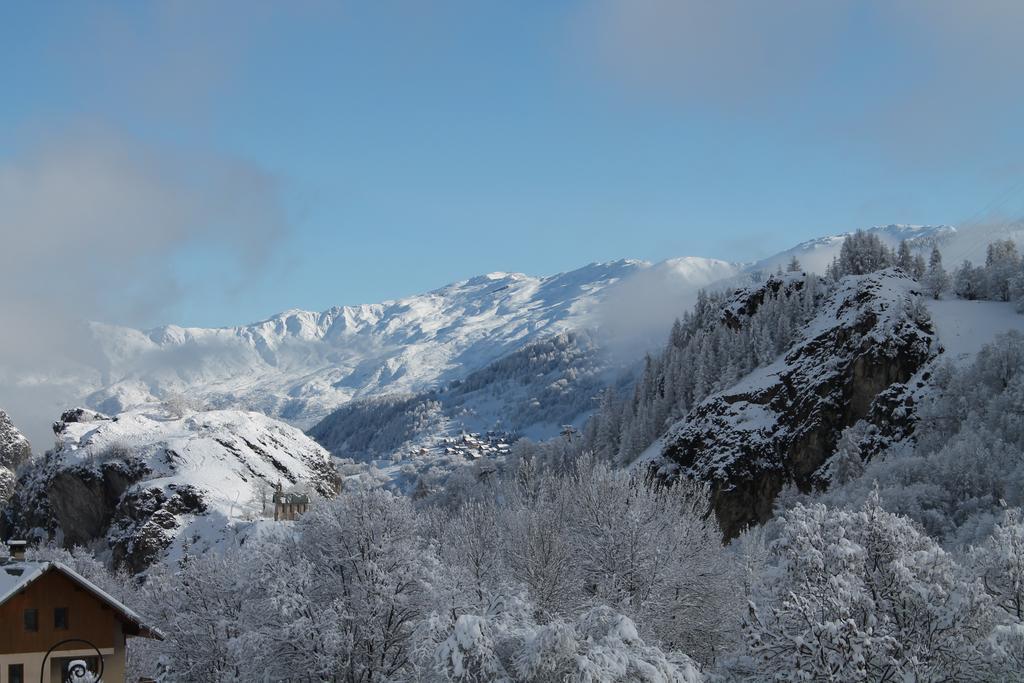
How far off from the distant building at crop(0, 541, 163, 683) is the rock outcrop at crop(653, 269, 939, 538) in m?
115

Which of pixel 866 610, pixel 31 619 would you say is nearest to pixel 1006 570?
pixel 866 610

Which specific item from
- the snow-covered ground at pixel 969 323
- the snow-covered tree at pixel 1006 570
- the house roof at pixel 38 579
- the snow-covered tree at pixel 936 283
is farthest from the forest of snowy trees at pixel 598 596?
the snow-covered tree at pixel 936 283

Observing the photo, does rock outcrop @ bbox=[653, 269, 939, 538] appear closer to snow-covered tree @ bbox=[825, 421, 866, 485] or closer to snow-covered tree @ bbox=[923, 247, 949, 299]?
snow-covered tree @ bbox=[825, 421, 866, 485]

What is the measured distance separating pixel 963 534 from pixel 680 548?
36.5m

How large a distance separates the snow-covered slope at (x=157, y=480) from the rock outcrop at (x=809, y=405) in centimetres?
6116

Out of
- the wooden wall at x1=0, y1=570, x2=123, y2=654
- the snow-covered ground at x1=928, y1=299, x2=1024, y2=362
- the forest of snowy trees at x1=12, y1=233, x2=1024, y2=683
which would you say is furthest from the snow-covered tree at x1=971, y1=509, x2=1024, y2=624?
the snow-covered ground at x1=928, y1=299, x2=1024, y2=362

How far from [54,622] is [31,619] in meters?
0.88

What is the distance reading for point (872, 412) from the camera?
14650cm

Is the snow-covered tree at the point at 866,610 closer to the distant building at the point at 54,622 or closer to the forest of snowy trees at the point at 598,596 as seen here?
the forest of snowy trees at the point at 598,596

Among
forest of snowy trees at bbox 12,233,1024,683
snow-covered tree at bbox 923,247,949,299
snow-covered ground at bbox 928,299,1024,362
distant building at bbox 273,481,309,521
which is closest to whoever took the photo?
forest of snowy trees at bbox 12,233,1024,683

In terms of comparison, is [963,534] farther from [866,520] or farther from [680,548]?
[866,520]

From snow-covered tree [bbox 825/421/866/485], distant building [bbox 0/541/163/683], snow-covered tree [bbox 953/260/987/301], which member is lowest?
snow-covered tree [bbox 825/421/866/485]

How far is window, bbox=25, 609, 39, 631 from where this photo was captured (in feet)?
138

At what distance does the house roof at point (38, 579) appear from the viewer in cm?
4062
